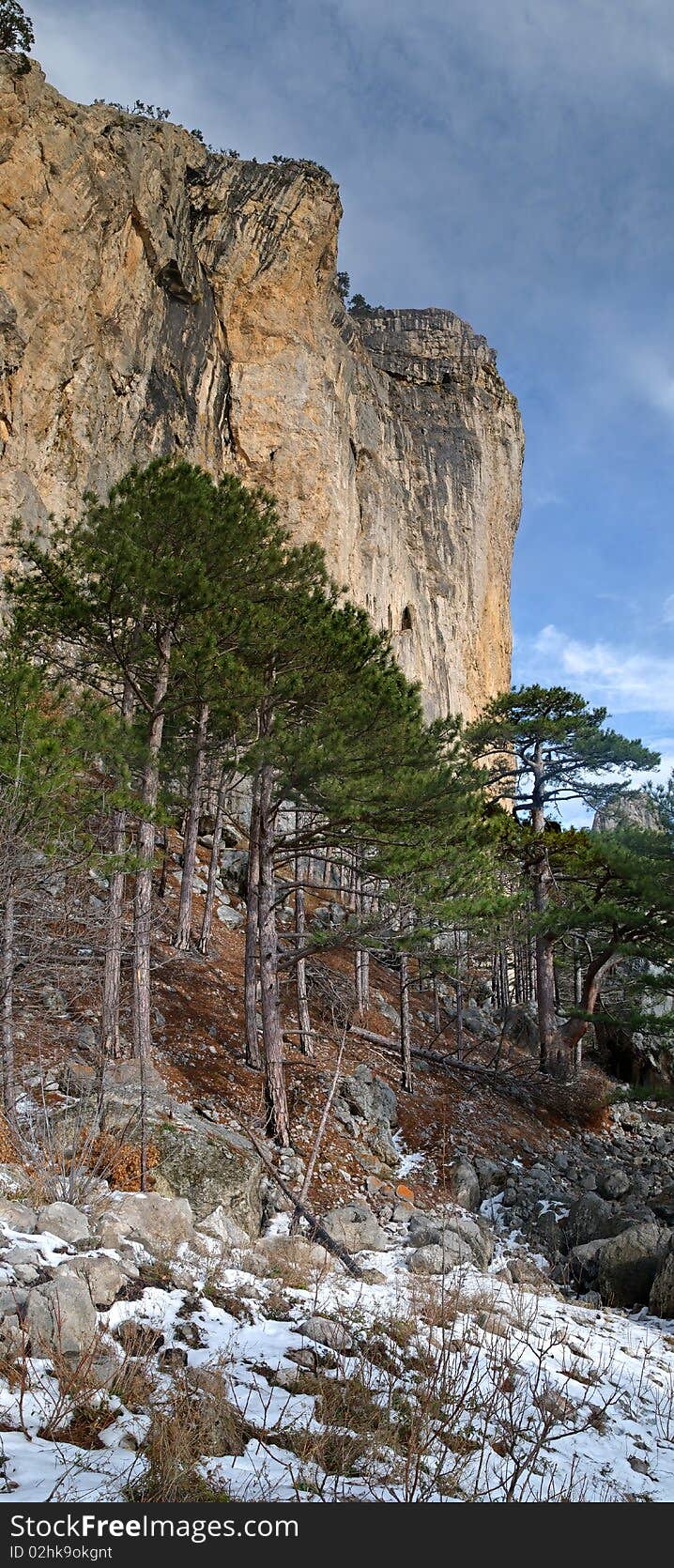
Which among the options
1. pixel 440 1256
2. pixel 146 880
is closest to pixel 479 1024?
pixel 146 880

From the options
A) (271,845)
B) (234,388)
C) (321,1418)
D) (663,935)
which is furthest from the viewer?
(234,388)

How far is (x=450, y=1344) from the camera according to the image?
5.05 metres

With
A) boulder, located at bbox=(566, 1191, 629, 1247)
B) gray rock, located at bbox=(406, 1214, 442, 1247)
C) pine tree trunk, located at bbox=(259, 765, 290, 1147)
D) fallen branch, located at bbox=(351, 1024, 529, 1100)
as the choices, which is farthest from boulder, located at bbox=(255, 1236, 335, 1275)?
fallen branch, located at bbox=(351, 1024, 529, 1100)

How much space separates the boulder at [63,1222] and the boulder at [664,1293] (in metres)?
5.81

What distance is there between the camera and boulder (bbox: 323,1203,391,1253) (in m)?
8.59

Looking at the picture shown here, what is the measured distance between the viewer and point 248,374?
32.1 metres

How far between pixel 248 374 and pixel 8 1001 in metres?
30.7

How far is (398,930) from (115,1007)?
163 inches

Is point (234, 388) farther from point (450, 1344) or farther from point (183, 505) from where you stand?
point (450, 1344)

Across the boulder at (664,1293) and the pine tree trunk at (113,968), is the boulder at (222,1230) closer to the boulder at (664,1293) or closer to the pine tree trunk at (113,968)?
the pine tree trunk at (113,968)

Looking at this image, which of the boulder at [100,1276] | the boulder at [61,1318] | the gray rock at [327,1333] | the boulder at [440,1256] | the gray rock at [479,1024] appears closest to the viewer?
the boulder at [61,1318]

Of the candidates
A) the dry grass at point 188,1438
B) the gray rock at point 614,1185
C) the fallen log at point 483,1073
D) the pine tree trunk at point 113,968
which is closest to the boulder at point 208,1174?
the pine tree trunk at point 113,968

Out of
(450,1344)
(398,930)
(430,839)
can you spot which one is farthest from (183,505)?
(450,1344)

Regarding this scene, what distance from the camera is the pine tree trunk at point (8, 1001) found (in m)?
7.39
